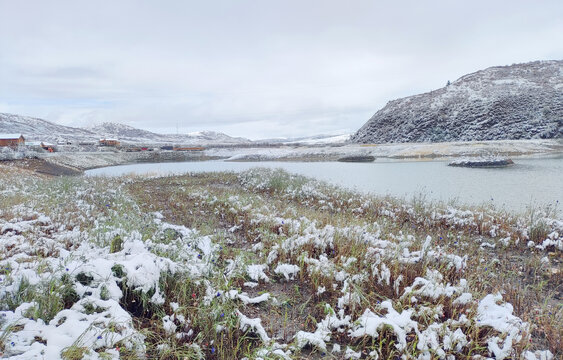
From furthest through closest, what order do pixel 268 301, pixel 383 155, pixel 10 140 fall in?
pixel 10 140
pixel 383 155
pixel 268 301

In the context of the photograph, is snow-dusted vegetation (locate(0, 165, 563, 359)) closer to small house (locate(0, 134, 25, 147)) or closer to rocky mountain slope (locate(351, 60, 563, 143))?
small house (locate(0, 134, 25, 147))

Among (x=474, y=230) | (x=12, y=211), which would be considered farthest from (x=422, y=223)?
(x=12, y=211)

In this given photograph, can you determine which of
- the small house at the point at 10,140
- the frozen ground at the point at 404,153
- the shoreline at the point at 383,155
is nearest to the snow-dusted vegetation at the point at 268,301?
the shoreline at the point at 383,155

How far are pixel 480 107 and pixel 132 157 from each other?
91.1 metres

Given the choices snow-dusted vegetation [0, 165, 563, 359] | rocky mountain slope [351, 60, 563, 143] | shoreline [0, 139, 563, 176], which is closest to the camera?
snow-dusted vegetation [0, 165, 563, 359]

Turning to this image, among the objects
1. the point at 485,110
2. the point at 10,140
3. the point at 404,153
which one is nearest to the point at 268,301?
the point at 404,153

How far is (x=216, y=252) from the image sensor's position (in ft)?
19.5

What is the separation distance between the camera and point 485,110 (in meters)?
77.8

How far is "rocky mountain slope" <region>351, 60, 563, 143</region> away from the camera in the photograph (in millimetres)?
70250

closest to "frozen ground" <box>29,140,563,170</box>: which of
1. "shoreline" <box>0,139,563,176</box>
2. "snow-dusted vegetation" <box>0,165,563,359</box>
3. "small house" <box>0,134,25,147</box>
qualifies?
"shoreline" <box>0,139,563,176</box>

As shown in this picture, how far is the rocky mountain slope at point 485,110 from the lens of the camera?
70.2 metres

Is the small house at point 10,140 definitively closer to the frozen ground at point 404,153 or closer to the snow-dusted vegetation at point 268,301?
the frozen ground at point 404,153

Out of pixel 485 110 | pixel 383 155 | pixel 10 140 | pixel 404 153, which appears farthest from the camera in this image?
pixel 485 110

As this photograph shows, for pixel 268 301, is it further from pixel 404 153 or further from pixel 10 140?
pixel 10 140
